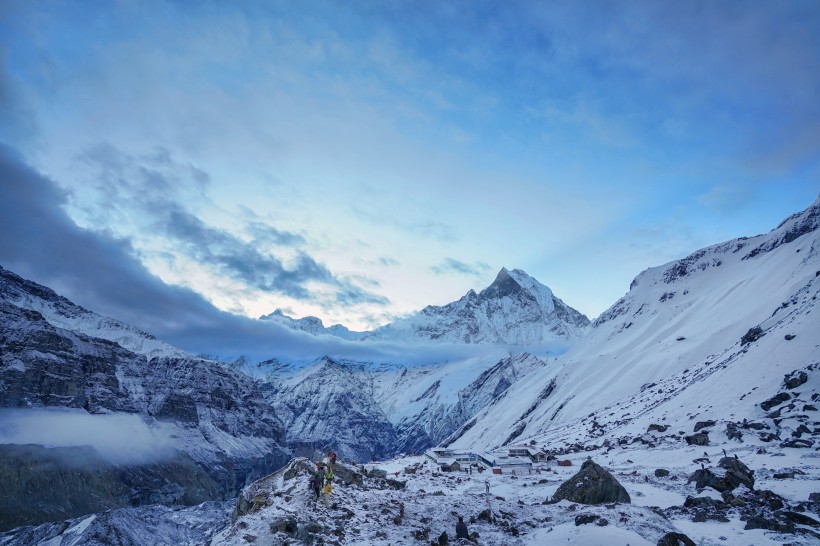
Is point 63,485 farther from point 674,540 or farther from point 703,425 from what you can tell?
point 674,540

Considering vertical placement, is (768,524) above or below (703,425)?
below

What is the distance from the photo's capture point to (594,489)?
95.6 feet

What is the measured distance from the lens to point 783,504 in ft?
79.0

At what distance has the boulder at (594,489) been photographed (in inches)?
1133

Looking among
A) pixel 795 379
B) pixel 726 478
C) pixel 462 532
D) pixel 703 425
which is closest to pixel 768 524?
pixel 726 478

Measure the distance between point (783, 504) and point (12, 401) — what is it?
243 m

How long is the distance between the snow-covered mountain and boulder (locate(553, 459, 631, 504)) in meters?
30.5

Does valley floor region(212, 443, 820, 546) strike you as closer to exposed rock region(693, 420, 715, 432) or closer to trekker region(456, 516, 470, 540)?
trekker region(456, 516, 470, 540)

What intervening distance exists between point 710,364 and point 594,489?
9126 centimetres

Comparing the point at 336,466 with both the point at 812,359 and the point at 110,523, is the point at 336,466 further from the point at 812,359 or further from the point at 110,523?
the point at 110,523

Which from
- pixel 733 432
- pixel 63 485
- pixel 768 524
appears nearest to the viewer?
pixel 768 524

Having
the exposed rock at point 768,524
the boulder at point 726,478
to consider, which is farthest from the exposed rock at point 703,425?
the exposed rock at point 768,524

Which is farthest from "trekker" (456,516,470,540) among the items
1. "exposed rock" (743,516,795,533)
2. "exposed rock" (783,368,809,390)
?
"exposed rock" (783,368,809,390)

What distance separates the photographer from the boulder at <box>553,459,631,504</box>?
94.4 ft
